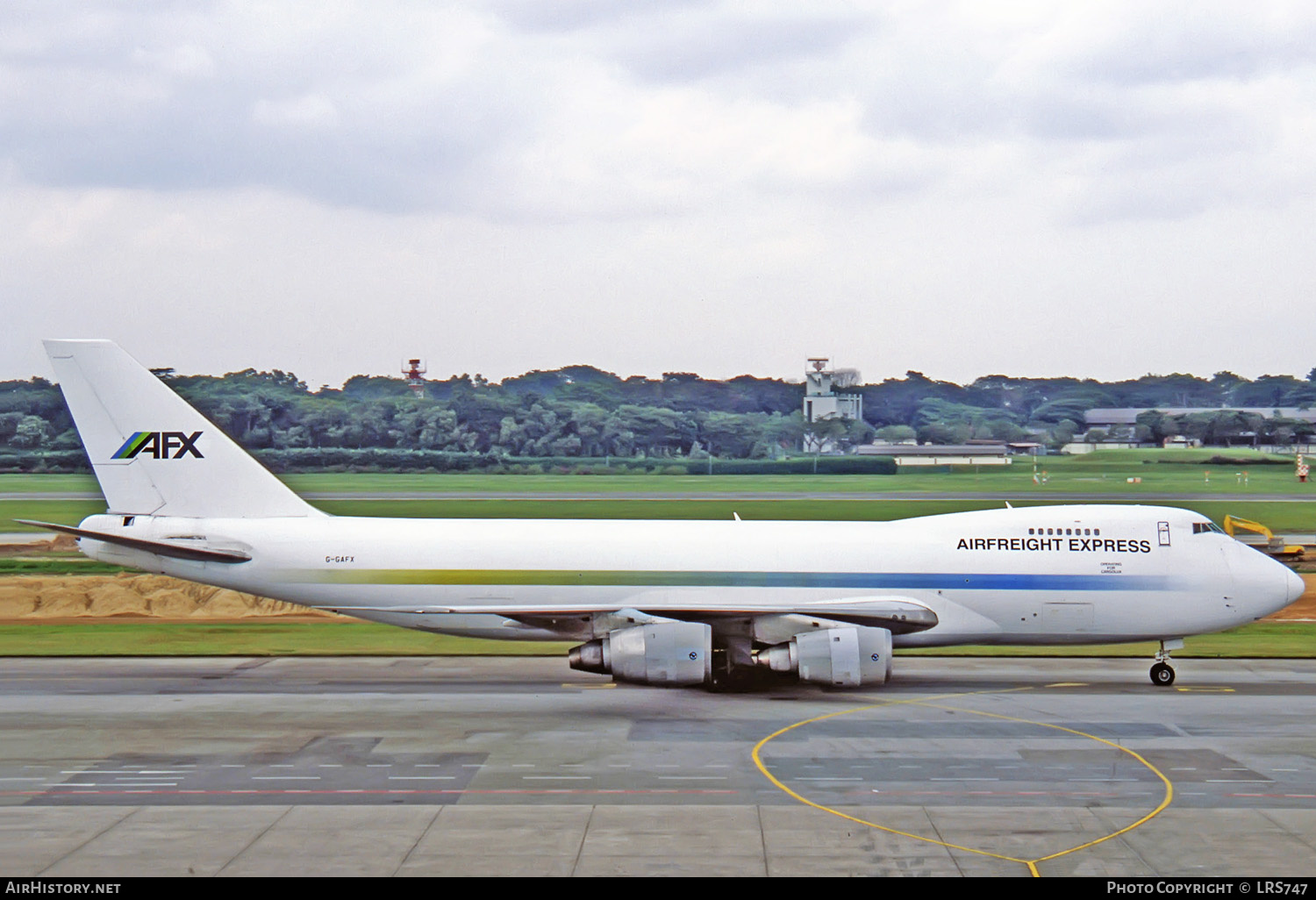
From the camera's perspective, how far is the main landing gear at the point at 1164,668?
3122 cm

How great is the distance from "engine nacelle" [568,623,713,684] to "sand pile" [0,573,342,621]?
2323 cm

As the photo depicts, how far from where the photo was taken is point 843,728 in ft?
84.2

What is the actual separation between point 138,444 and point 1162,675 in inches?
1088

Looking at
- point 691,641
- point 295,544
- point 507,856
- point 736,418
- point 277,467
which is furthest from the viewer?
point 736,418

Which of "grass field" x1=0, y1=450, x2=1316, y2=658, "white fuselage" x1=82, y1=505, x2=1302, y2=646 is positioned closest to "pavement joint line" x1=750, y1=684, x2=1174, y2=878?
"white fuselage" x1=82, y1=505, x2=1302, y2=646

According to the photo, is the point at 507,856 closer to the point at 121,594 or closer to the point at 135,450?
the point at 135,450

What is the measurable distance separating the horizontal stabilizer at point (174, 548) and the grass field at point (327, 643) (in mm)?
6112

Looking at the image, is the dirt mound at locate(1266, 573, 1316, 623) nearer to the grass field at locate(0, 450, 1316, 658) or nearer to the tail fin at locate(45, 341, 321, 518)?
the grass field at locate(0, 450, 1316, 658)

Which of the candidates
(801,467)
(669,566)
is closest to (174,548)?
(669,566)

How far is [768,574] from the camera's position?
30844 millimetres

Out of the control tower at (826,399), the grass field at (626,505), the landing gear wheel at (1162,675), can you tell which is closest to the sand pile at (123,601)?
the grass field at (626,505)

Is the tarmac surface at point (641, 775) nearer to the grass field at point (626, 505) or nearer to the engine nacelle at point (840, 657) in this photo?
the engine nacelle at point (840, 657)

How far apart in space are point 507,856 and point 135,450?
19945mm


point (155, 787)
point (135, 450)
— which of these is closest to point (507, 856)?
point (155, 787)
